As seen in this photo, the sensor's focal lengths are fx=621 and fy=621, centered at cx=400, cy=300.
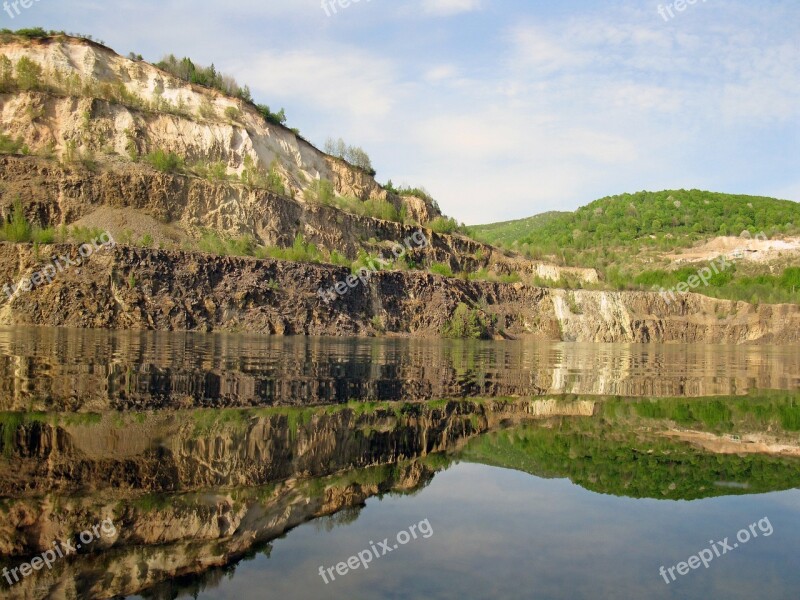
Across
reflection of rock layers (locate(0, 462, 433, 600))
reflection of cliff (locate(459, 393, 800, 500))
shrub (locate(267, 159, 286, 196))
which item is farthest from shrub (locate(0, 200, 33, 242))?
reflection of rock layers (locate(0, 462, 433, 600))

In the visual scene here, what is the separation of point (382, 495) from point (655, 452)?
4.17 metres

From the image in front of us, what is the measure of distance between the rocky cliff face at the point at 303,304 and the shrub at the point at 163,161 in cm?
1402

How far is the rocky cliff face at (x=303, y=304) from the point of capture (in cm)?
4362

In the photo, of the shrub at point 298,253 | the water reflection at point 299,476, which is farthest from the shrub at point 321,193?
the water reflection at point 299,476

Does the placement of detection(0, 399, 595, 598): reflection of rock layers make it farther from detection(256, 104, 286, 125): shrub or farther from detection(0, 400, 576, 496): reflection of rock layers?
detection(256, 104, 286, 125): shrub

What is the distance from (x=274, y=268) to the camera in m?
53.3

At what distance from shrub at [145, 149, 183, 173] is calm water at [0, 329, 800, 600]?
167 feet

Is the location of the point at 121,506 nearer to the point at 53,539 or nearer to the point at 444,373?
the point at 53,539

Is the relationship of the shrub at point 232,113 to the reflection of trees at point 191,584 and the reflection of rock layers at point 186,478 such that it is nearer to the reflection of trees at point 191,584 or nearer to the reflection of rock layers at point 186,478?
the reflection of rock layers at point 186,478

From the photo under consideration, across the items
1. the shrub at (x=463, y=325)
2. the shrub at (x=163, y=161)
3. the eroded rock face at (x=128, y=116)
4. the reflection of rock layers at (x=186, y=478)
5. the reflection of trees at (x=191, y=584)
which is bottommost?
the reflection of trees at (x=191, y=584)

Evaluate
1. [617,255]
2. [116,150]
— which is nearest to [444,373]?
[116,150]

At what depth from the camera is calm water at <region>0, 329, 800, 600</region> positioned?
4176 millimetres

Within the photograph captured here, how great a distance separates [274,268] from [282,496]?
48766 mm

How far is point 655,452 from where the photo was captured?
8180 mm
